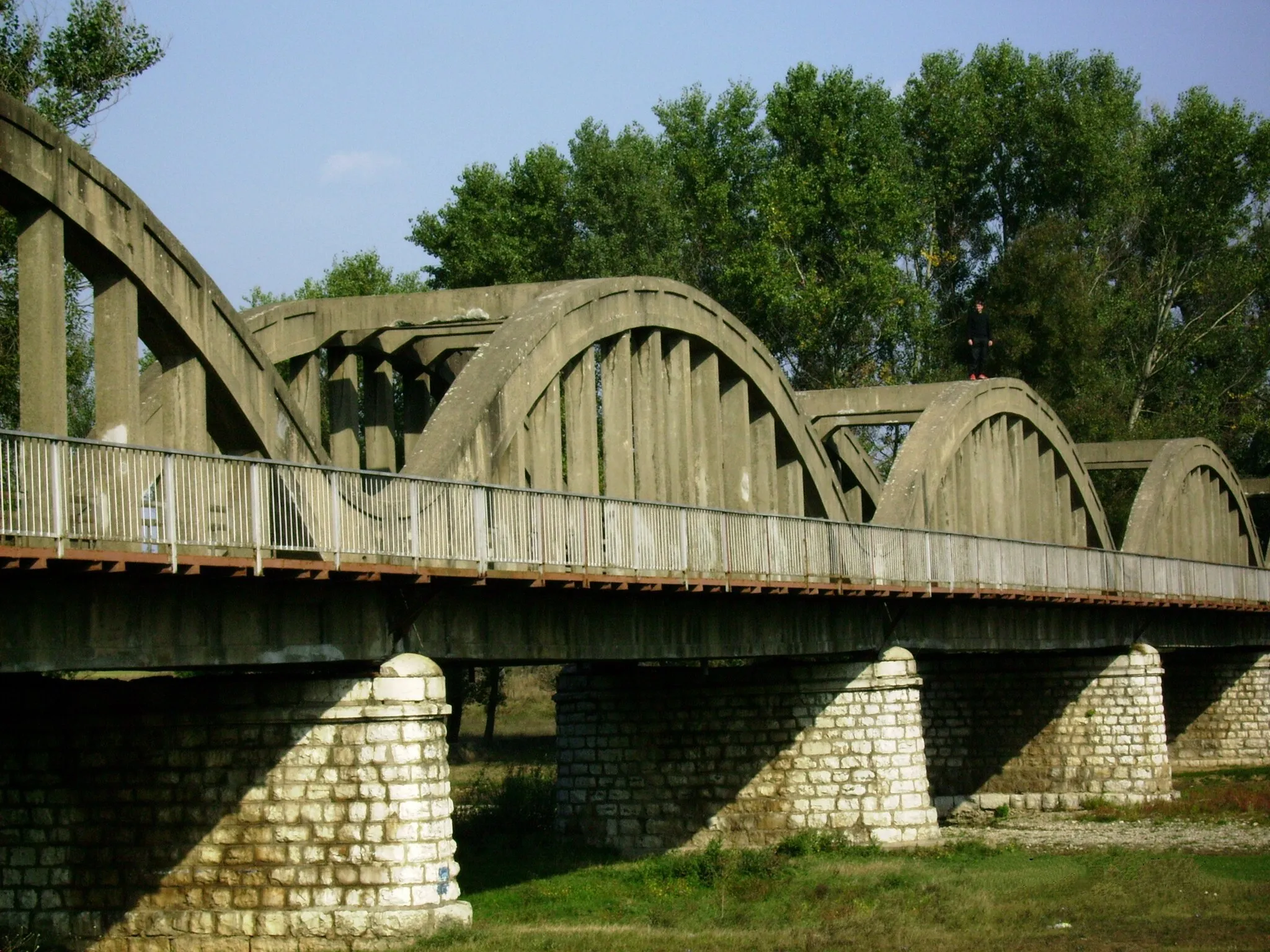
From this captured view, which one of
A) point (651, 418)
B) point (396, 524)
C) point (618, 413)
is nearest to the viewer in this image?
point (396, 524)

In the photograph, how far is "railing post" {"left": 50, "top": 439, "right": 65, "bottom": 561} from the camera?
16609 mm

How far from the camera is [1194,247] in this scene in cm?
7675

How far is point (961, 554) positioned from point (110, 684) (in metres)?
20.0

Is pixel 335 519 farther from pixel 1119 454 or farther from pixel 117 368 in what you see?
pixel 1119 454

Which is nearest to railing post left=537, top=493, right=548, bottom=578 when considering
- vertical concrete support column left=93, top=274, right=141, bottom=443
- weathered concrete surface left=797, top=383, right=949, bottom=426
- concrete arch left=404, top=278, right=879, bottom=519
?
concrete arch left=404, top=278, right=879, bottom=519

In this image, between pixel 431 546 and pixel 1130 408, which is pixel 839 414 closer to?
pixel 431 546

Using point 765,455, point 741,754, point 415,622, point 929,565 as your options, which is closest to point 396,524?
point 415,622

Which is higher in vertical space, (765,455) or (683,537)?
(765,455)

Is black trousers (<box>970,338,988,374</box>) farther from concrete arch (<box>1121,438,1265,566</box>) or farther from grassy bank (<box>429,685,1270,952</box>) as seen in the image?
grassy bank (<box>429,685,1270,952</box>)

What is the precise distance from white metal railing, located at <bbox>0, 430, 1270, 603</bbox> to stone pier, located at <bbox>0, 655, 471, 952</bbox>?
1.81 m

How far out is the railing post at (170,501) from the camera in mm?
17906

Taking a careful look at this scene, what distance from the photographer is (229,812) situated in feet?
69.9

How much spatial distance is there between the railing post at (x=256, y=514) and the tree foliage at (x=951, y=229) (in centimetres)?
4567

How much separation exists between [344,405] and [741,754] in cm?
1012
